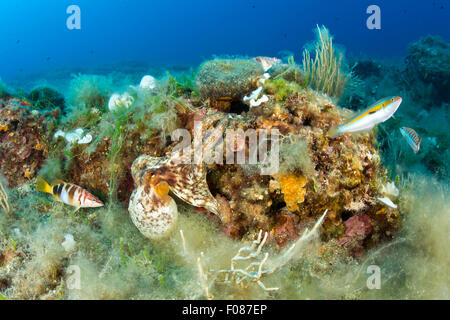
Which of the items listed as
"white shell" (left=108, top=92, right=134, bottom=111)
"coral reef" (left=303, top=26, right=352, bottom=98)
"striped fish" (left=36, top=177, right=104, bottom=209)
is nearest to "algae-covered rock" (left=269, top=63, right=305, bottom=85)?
"coral reef" (left=303, top=26, right=352, bottom=98)

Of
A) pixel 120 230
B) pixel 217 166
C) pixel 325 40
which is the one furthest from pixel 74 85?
pixel 325 40

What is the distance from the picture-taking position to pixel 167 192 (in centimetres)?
348

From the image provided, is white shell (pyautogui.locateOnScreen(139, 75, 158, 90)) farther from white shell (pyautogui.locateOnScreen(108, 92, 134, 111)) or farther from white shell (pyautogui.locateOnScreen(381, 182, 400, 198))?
white shell (pyautogui.locateOnScreen(381, 182, 400, 198))

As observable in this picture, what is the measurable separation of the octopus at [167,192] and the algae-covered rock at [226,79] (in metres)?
0.62

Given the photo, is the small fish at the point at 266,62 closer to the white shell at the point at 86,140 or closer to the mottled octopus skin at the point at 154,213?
the mottled octopus skin at the point at 154,213

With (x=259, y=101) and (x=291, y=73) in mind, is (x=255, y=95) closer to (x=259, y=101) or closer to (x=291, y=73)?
(x=259, y=101)

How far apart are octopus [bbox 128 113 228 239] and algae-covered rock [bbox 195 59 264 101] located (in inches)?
24.6

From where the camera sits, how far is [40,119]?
17.3 ft

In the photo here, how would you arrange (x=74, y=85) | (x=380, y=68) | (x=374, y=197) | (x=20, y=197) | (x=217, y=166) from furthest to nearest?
(x=380, y=68)
(x=74, y=85)
(x=20, y=197)
(x=217, y=166)
(x=374, y=197)

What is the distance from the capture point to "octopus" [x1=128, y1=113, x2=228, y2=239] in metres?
3.43

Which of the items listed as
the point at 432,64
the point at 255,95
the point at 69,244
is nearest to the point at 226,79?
the point at 255,95

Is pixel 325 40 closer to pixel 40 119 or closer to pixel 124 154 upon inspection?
pixel 124 154

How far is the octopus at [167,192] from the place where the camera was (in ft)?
11.3
